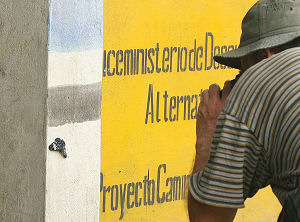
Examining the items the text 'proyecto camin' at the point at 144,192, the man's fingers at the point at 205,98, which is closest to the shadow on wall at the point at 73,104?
the text 'proyecto camin' at the point at 144,192

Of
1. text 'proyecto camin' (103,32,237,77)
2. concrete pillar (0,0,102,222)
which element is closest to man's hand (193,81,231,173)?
concrete pillar (0,0,102,222)

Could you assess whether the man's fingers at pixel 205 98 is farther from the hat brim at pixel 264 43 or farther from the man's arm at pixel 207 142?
the hat brim at pixel 264 43

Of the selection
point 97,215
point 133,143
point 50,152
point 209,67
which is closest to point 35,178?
point 50,152

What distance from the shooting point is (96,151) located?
3.98 m

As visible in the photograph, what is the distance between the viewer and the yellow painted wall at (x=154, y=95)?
15.1 ft

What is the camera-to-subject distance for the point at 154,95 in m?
4.82

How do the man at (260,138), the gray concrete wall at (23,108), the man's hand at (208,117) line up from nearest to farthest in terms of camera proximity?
the man at (260,138)
the man's hand at (208,117)
the gray concrete wall at (23,108)

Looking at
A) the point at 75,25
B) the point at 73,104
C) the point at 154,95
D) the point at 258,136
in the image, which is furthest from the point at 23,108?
the point at 258,136

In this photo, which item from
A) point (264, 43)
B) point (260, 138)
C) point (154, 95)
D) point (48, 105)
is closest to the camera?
point (260, 138)

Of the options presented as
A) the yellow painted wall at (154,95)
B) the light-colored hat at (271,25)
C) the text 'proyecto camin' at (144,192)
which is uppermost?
the light-colored hat at (271,25)

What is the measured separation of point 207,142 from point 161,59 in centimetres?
235

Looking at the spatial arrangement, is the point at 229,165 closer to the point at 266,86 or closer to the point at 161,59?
the point at 266,86

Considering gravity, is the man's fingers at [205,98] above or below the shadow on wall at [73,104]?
above

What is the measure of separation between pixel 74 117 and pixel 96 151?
9.1 inches
